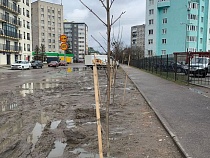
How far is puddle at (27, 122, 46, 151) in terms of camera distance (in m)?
4.94

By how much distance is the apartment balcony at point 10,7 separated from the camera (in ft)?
162

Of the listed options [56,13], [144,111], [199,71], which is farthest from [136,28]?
[144,111]

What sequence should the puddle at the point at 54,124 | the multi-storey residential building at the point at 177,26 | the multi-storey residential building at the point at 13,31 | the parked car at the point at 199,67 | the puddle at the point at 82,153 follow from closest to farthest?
the puddle at the point at 82,153 < the puddle at the point at 54,124 < the parked car at the point at 199,67 < the multi-storey residential building at the point at 13,31 < the multi-storey residential building at the point at 177,26

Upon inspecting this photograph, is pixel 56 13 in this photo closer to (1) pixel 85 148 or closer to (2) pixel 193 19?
(2) pixel 193 19

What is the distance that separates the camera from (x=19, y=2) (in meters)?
59.0

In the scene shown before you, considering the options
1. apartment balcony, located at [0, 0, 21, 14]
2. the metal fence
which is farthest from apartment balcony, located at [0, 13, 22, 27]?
the metal fence

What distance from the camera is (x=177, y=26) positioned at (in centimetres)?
5675

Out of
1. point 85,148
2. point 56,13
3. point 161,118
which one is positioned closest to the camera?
point 85,148

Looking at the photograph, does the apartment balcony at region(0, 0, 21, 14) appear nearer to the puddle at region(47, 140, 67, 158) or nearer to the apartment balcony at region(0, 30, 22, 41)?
the apartment balcony at region(0, 30, 22, 41)

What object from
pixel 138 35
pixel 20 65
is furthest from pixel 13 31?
pixel 138 35

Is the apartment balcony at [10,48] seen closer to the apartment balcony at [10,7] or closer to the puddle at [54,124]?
the apartment balcony at [10,7]

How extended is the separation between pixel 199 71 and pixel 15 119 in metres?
14.8

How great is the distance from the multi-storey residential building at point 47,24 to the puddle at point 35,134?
10378cm

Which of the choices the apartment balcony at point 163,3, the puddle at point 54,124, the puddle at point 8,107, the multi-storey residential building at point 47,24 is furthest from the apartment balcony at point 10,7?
the puddle at point 54,124
